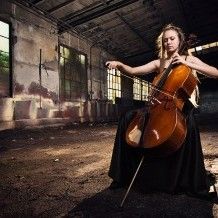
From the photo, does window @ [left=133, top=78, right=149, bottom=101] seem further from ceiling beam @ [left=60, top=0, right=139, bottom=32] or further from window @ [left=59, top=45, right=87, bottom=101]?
ceiling beam @ [left=60, top=0, right=139, bottom=32]

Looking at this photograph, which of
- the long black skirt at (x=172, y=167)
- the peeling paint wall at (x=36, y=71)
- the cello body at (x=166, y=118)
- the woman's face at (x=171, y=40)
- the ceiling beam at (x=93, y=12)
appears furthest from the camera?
the ceiling beam at (x=93, y=12)

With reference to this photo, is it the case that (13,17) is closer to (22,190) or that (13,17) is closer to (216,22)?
(22,190)

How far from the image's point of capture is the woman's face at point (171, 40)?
8.27 feet

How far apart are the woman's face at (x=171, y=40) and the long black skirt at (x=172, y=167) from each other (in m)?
0.56

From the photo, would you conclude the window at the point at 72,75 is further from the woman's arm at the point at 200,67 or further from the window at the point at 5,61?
A: the woman's arm at the point at 200,67

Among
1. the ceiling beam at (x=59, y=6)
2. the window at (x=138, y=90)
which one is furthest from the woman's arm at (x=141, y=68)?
the window at (x=138, y=90)

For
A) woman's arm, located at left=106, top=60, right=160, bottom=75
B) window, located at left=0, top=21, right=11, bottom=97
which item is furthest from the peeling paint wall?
woman's arm, located at left=106, top=60, right=160, bottom=75

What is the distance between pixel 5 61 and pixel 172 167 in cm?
612

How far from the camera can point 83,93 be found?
1111cm

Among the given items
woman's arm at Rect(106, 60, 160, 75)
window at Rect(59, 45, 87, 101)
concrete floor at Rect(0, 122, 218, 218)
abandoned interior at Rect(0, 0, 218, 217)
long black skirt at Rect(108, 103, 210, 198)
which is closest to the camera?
concrete floor at Rect(0, 122, 218, 218)

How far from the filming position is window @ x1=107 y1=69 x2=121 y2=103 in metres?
13.7

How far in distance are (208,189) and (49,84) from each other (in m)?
7.25

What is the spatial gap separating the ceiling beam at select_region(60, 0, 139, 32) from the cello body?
22.7ft

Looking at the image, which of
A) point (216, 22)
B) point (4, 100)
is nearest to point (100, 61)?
point (216, 22)
